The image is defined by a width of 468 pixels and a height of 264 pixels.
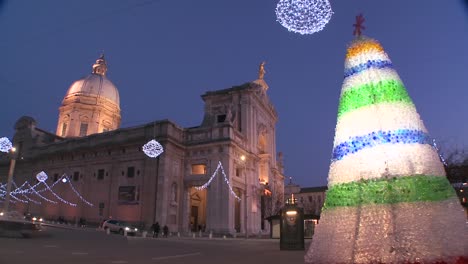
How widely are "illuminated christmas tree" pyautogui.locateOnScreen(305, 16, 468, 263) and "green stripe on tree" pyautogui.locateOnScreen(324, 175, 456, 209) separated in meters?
0.02

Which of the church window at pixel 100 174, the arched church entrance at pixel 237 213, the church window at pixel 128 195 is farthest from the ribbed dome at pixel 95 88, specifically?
the arched church entrance at pixel 237 213

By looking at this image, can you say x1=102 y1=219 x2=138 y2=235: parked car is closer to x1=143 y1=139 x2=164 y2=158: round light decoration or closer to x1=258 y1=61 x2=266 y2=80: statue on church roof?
x1=143 y1=139 x2=164 y2=158: round light decoration

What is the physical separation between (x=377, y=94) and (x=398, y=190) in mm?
2568

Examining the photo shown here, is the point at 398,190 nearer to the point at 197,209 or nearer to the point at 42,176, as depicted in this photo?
the point at 197,209

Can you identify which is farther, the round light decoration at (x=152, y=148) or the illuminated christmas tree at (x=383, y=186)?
the round light decoration at (x=152, y=148)

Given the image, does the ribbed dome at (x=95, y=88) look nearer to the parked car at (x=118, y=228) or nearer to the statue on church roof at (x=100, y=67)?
the statue on church roof at (x=100, y=67)

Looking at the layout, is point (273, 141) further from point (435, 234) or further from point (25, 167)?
point (435, 234)

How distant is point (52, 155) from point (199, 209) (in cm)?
2420

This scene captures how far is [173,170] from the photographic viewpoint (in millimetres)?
44844

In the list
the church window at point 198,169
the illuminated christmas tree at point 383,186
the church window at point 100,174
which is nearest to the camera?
the illuminated christmas tree at point 383,186

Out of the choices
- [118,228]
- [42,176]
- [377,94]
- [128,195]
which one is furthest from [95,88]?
[377,94]

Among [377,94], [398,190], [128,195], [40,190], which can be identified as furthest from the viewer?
[40,190]

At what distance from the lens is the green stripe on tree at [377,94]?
9080 mm

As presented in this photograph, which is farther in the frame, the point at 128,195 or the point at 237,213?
the point at 237,213
